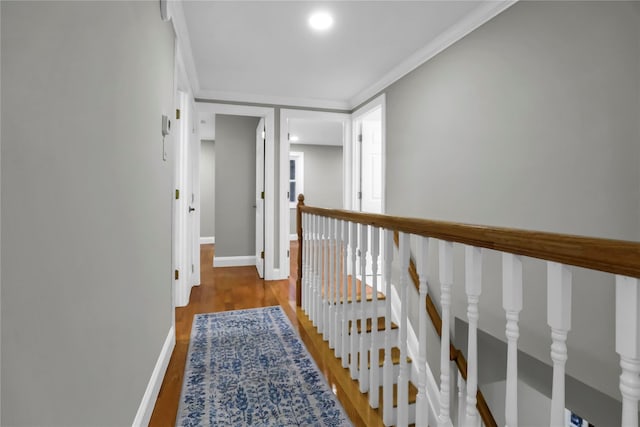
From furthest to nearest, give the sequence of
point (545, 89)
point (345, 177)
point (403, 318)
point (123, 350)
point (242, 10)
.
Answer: point (345, 177)
point (242, 10)
point (545, 89)
point (403, 318)
point (123, 350)

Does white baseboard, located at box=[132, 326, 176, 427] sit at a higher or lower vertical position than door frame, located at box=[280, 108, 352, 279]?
lower

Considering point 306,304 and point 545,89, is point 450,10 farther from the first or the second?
point 306,304

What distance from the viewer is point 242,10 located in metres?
2.26

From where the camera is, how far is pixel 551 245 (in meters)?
0.66

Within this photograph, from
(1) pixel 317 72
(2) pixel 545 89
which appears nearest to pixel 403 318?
(2) pixel 545 89

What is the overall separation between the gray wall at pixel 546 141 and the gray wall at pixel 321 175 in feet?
17.5

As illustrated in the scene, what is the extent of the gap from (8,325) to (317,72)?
3261 millimetres

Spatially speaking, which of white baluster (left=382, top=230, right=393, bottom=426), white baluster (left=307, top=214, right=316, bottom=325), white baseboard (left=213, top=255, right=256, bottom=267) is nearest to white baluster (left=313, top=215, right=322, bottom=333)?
white baluster (left=307, top=214, right=316, bottom=325)

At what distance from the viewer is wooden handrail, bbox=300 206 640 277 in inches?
21.1

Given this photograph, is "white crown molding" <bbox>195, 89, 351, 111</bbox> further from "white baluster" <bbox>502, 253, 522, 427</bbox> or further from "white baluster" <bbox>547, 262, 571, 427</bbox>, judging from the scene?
"white baluster" <bbox>547, 262, 571, 427</bbox>

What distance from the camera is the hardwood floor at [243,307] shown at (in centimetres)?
159

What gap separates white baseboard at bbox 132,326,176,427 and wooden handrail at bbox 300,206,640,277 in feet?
4.43

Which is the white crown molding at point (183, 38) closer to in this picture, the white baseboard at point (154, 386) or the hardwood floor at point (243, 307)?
the white baseboard at point (154, 386)

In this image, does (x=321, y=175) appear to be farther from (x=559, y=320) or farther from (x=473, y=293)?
(x=559, y=320)
